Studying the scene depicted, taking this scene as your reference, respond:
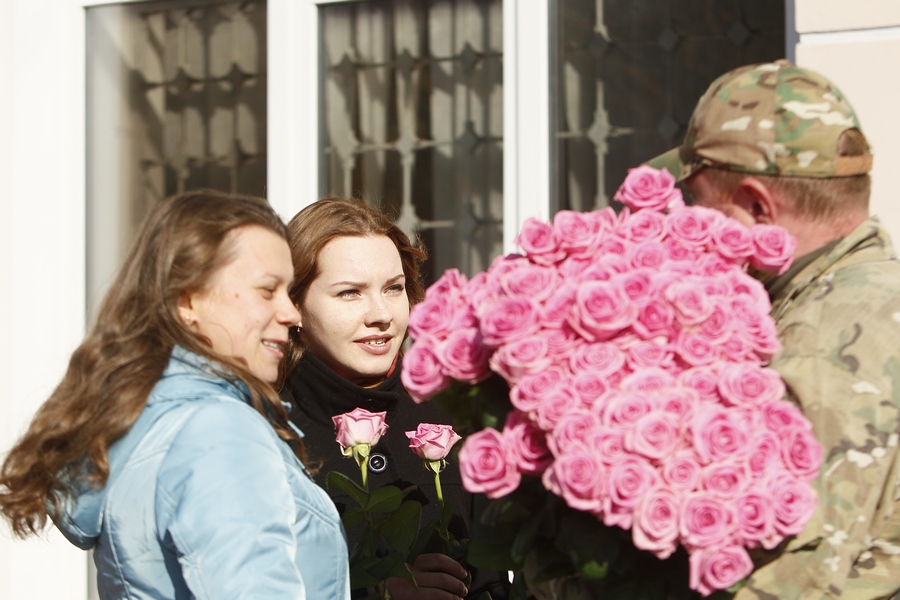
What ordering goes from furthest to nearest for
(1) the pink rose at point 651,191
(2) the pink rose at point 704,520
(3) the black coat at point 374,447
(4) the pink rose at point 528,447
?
1. (3) the black coat at point 374,447
2. (1) the pink rose at point 651,191
3. (4) the pink rose at point 528,447
4. (2) the pink rose at point 704,520

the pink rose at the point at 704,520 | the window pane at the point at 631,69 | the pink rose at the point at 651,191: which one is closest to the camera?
the pink rose at the point at 704,520

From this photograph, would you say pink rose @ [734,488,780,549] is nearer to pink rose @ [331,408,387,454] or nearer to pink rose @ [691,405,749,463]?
pink rose @ [691,405,749,463]

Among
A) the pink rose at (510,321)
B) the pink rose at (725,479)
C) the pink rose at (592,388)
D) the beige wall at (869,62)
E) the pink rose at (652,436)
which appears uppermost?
the beige wall at (869,62)

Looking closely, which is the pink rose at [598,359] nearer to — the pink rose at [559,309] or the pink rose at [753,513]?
the pink rose at [559,309]

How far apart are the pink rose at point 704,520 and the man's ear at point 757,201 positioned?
51 cm

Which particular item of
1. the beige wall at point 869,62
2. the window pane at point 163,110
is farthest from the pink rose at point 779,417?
the window pane at point 163,110

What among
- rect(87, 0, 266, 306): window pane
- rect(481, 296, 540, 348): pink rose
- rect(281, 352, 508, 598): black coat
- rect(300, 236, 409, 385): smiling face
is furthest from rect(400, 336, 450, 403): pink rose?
rect(87, 0, 266, 306): window pane

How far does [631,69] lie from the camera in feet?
11.1

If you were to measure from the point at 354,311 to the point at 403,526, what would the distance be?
722mm

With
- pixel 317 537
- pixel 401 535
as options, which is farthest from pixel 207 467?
pixel 401 535

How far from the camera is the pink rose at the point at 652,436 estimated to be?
1.23 meters

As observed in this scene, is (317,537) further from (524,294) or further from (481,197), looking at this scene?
(481,197)

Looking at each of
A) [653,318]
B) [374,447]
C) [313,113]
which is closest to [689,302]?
[653,318]

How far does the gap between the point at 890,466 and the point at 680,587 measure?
13.2 inches
